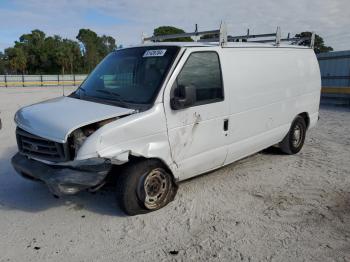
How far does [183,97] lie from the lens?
13.6ft

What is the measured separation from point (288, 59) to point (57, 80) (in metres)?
39.2

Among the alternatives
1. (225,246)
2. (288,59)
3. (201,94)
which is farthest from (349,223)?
(288,59)

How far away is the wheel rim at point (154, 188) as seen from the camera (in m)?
4.12

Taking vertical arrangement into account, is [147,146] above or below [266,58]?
below

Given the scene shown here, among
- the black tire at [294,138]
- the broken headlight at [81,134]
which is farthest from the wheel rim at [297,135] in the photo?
the broken headlight at [81,134]

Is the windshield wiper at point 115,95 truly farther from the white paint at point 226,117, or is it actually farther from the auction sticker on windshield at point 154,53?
the auction sticker on windshield at point 154,53

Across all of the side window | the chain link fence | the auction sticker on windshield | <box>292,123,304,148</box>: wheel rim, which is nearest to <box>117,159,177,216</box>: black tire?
the side window

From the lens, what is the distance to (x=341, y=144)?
7.78 metres

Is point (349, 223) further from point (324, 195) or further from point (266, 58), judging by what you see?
point (266, 58)

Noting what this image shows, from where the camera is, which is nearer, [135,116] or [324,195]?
[135,116]

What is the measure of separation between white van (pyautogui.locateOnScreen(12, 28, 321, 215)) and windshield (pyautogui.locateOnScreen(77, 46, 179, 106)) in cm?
2

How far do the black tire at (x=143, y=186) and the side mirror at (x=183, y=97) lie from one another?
0.74 meters

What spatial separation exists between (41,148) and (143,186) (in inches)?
50.6

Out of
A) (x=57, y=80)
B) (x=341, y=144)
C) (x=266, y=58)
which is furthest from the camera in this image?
(x=57, y=80)
